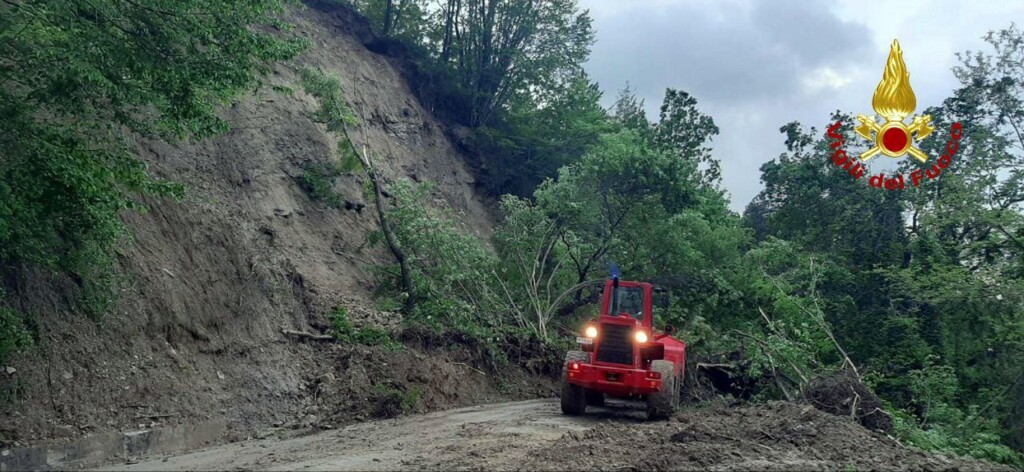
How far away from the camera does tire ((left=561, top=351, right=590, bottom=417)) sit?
546 inches

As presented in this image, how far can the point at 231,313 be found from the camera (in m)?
14.6

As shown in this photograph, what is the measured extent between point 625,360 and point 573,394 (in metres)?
1.04

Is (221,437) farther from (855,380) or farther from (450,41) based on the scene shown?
(450,41)

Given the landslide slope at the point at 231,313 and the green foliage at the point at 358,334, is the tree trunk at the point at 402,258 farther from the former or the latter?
the green foliage at the point at 358,334

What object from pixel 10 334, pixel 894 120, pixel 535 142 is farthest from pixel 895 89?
pixel 535 142

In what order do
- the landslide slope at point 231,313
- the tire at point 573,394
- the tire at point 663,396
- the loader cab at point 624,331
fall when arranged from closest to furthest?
the landslide slope at point 231,313, the tire at point 663,396, the loader cab at point 624,331, the tire at point 573,394

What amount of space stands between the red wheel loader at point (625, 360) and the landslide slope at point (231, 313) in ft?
9.94

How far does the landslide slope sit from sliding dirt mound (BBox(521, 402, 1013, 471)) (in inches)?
205

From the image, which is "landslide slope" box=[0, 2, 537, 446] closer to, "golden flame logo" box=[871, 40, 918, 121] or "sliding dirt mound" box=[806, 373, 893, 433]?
"sliding dirt mound" box=[806, 373, 893, 433]

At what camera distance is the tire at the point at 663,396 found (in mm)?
13289

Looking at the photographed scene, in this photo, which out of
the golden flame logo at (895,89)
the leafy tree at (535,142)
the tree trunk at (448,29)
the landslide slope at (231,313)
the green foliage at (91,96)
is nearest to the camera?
the green foliage at (91,96)

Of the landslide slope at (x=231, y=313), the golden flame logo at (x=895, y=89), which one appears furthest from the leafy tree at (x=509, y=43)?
the golden flame logo at (x=895, y=89)

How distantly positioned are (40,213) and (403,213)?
9268 mm

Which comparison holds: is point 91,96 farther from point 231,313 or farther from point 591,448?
point 591,448
